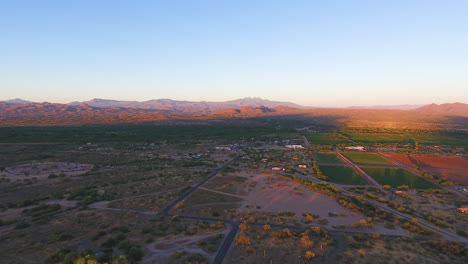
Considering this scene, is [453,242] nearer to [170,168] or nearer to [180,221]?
[180,221]

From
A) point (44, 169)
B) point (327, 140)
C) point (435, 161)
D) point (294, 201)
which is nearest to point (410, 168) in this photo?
point (435, 161)

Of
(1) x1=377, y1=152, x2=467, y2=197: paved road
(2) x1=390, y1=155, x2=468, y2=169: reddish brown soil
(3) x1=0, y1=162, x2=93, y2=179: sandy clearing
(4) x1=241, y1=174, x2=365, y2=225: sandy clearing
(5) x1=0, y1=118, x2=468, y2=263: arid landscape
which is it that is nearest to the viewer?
(5) x1=0, y1=118, x2=468, y2=263: arid landscape

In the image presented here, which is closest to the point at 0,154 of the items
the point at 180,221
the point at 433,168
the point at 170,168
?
the point at 170,168

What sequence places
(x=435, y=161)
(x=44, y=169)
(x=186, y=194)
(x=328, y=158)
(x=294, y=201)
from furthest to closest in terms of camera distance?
(x=328, y=158) → (x=435, y=161) → (x=44, y=169) → (x=186, y=194) → (x=294, y=201)

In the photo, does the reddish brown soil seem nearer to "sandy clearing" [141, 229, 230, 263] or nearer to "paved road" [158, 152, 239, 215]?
"paved road" [158, 152, 239, 215]

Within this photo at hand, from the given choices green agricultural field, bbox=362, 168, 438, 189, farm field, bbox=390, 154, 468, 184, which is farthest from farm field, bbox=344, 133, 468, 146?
green agricultural field, bbox=362, 168, 438, 189

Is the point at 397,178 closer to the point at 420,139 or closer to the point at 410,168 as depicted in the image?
the point at 410,168
